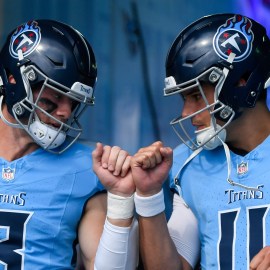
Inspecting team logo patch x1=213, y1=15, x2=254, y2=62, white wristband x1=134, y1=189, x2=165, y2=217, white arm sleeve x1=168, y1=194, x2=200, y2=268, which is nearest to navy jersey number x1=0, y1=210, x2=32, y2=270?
white wristband x1=134, y1=189, x2=165, y2=217

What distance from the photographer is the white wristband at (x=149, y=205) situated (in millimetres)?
3004

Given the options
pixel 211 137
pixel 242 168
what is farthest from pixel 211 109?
pixel 242 168

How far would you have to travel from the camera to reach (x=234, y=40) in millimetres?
3137

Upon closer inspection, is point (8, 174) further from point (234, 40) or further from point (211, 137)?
point (234, 40)

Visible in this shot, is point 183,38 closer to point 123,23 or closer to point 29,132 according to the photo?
point 29,132

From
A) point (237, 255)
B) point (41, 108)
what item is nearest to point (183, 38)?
point (41, 108)

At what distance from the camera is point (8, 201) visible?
313cm

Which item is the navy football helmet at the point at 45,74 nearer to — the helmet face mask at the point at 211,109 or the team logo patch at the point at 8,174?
the team logo patch at the point at 8,174

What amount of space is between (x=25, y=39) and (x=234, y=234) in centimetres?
93

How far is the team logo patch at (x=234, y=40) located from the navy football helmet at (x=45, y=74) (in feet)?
1.43

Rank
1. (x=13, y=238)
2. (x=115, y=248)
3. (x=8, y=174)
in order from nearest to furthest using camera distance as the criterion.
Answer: (x=115, y=248)
(x=13, y=238)
(x=8, y=174)

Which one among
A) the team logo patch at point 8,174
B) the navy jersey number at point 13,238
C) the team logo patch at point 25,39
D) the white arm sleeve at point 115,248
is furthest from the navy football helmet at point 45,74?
the white arm sleeve at point 115,248

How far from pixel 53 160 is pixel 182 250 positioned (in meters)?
0.51

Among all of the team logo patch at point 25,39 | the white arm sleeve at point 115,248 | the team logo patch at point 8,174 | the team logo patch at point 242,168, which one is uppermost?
the team logo patch at point 25,39
